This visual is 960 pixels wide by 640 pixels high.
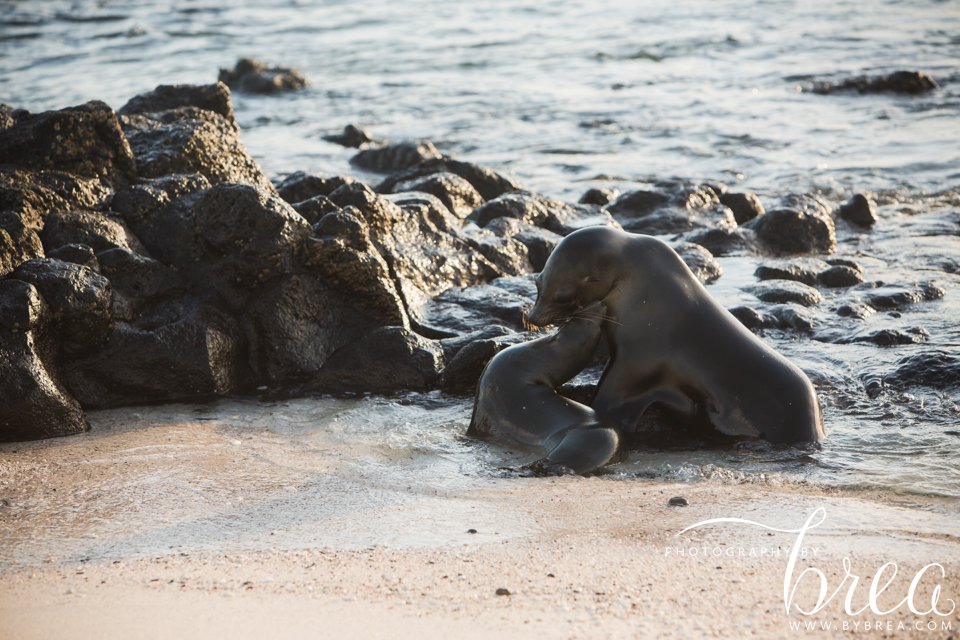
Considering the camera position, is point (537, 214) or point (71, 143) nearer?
point (71, 143)

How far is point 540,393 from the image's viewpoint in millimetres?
5125

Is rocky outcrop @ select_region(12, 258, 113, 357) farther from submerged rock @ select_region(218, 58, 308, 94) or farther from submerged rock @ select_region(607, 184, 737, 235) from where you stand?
submerged rock @ select_region(218, 58, 308, 94)

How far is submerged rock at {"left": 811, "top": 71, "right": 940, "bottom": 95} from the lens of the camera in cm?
1493

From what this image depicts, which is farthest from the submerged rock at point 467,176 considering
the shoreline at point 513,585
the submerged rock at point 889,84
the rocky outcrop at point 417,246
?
the submerged rock at point 889,84

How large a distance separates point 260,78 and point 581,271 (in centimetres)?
1419

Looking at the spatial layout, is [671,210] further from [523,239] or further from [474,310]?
[474,310]

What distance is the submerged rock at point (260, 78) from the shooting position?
18141 mm

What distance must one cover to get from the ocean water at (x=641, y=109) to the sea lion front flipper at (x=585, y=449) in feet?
0.58

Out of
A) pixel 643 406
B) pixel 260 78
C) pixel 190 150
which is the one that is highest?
pixel 190 150

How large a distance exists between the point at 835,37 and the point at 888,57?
2529mm

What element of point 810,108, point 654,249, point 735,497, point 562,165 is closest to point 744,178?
point 562,165

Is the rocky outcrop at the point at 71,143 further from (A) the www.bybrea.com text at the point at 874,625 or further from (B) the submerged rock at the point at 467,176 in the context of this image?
(A) the www.bybrea.com text at the point at 874,625

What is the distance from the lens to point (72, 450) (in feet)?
16.7

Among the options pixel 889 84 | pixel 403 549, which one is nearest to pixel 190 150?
pixel 403 549
